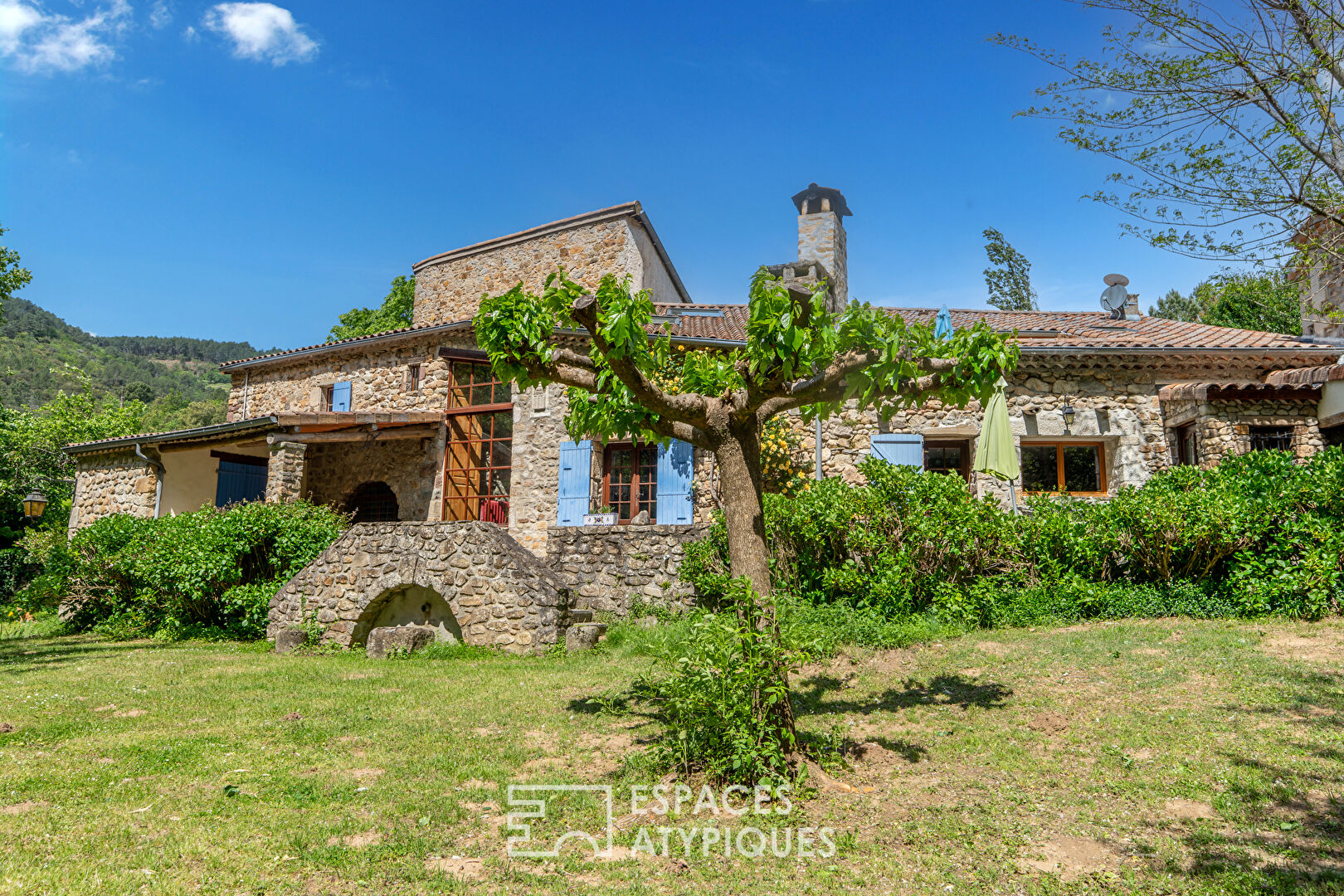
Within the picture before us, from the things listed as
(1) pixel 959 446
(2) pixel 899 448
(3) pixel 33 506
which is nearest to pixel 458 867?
(2) pixel 899 448

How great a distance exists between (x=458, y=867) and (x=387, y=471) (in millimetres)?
12548

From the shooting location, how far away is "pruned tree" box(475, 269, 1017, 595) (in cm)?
442

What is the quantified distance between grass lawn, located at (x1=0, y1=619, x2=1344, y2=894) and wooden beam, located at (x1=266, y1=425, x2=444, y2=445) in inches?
209

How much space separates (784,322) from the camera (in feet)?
14.1

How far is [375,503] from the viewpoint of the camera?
16203 millimetres

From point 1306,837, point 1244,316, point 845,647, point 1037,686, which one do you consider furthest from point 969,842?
point 1244,316

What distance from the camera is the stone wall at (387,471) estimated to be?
14320mm

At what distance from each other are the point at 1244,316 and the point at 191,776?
2149 centimetres

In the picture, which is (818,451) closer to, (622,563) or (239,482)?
(622,563)

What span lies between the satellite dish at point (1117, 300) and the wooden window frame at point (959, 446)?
199 inches

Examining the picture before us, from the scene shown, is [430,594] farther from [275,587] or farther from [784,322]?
[784,322]

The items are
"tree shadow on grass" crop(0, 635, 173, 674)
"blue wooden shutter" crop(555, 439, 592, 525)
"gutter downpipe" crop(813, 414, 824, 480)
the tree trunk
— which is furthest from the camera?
"blue wooden shutter" crop(555, 439, 592, 525)

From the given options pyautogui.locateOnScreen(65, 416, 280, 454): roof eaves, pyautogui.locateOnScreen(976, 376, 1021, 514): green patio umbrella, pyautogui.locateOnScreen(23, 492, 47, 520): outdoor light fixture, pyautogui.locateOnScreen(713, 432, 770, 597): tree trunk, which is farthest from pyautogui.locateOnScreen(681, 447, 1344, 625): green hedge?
pyautogui.locateOnScreen(23, 492, 47, 520): outdoor light fixture

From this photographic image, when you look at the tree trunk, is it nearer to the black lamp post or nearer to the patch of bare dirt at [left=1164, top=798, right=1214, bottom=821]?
the patch of bare dirt at [left=1164, top=798, right=1214, bottom=821]
